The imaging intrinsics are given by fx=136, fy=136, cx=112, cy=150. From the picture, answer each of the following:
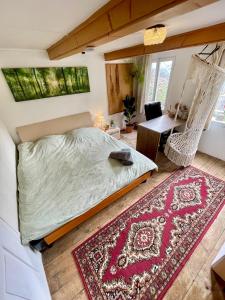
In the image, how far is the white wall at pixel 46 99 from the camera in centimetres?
224

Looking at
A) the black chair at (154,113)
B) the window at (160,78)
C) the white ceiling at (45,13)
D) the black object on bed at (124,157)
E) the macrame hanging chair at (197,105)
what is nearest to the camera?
the white ceiling at (45,13)

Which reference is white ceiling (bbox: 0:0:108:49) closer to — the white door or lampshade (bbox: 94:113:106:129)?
the white door

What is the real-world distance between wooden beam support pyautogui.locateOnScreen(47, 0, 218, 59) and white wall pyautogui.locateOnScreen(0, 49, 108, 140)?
163cm

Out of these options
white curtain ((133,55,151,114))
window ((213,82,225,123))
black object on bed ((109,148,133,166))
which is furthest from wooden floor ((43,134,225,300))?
white curtain ((133,55,151,114))

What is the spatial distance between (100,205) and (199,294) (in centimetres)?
117

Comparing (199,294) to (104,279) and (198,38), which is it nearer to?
(104,279)

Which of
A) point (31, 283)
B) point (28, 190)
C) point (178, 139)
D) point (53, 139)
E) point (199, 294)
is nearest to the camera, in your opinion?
point (31, 283)

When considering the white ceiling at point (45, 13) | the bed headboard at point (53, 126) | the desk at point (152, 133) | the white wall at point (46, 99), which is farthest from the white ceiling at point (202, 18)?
the bed headboard at point (53, 126)

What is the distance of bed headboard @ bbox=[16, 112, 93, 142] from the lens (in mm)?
2578

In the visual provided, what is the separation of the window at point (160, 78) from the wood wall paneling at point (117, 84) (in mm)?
595

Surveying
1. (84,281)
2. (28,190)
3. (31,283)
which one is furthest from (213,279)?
(28,190)

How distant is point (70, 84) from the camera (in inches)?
111

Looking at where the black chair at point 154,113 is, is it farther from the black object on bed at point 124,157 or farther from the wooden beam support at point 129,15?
the wooden beam support at point 129,15

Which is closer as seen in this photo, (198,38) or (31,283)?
(31,283)
